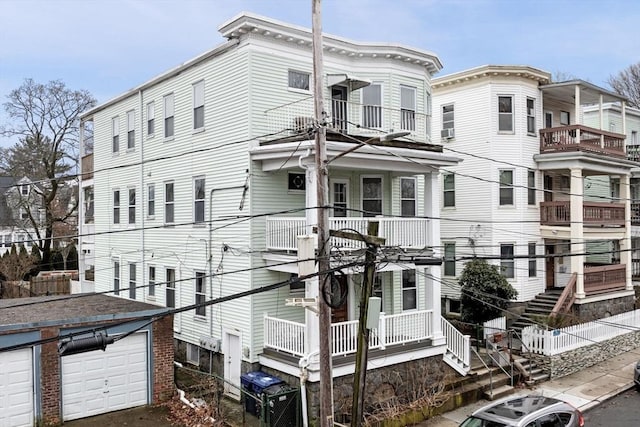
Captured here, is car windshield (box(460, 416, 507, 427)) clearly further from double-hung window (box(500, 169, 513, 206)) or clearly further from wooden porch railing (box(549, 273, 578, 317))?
double-hung window (box(500, 169, 513, 206))

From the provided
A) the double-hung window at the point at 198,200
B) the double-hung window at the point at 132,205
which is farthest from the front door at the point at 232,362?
the double-hung window at the point at 132,205

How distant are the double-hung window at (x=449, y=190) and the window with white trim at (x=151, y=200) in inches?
507

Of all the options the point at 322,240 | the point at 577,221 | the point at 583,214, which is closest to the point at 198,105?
the point at 322,240

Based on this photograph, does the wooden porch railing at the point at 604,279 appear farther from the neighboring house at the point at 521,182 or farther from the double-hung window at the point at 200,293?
the double-hung window at the point at 200,293

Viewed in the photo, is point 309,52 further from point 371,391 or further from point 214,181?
point 371,391

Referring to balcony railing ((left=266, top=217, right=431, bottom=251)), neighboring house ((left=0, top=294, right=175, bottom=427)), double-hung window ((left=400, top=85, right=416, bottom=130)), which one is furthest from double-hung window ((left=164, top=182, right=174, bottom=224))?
double-hung window ((left=400, top=85, right=416, bottom=130))

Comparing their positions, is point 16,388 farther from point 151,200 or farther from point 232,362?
point 151,200

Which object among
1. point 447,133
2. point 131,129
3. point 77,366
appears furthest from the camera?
point 447,133

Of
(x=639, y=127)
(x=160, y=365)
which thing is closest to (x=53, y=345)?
(x=160, y=365)

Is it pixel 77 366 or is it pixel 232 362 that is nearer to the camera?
pixel 77 366

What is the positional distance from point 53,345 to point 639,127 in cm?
3664

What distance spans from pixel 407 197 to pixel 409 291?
324 cm

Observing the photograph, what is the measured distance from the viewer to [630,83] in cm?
5081

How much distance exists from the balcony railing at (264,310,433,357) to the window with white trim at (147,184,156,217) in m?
7.66
